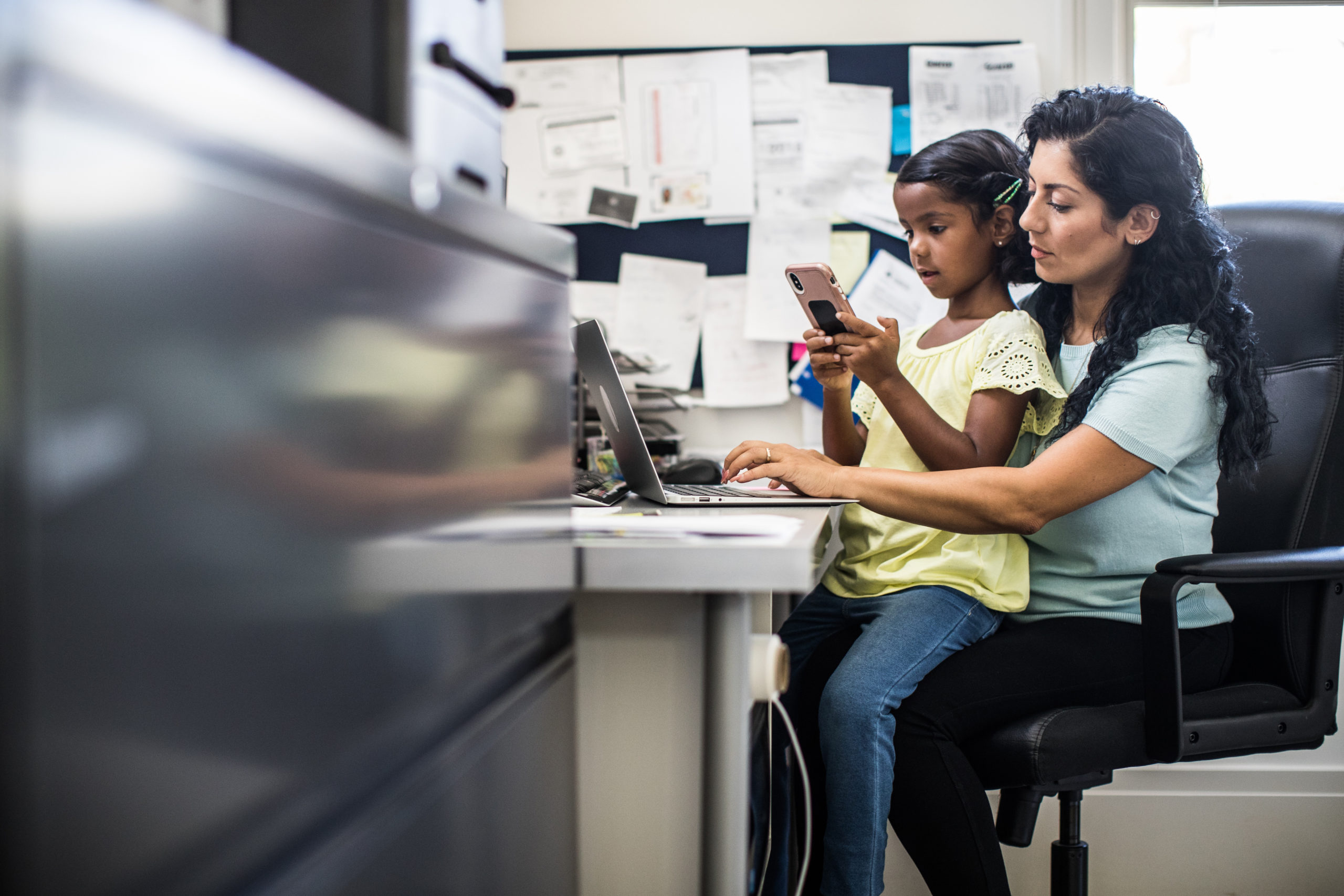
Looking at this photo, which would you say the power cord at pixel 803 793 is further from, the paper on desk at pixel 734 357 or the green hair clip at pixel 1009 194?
the paper on desk at pixel 734 357

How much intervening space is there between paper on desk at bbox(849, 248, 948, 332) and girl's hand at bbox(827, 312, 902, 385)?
0.73 meters

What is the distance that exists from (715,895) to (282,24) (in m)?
0.65

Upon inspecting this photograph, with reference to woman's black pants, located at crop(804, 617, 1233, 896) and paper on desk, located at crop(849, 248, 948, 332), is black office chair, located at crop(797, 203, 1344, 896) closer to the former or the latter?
woman's black pants, located at crop(804, 617, 1233, 896)

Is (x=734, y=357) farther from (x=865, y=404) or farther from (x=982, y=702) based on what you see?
(x=982, y=702)

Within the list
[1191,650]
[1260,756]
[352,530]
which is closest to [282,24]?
[352,530]

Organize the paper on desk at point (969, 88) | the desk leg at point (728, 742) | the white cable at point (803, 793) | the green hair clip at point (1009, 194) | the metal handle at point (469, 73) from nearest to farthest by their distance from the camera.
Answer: the metal handle at point (469, 73) < the desk leg at point (728, 742) < the white cable at point (803, 793) < the green hair clip at point (1009, 194) < the paper on desk at point (969, 88)

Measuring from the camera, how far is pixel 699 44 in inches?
76.2

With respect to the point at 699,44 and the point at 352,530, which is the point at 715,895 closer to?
the point at 352,530

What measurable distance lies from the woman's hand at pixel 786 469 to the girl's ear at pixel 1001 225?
1.45 ft

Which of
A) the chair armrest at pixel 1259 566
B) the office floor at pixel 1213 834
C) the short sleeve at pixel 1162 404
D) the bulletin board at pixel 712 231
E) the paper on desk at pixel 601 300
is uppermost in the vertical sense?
the bulletin board at pixel 712 231

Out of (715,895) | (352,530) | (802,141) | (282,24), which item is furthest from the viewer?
(802,141)

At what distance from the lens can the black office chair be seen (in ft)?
3.26

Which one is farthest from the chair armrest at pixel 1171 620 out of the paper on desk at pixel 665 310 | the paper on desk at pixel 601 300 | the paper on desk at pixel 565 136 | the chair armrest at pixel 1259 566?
the paper on desk at pixel 565 136

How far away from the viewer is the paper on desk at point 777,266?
1.93m
